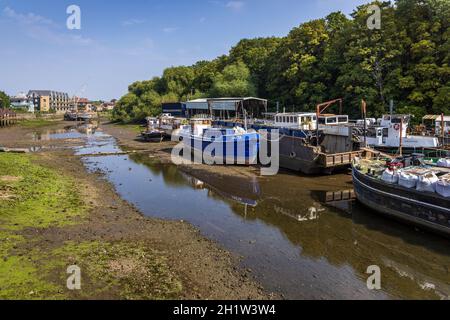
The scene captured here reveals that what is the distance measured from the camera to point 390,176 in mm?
18000

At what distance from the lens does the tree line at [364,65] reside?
40.6 metres

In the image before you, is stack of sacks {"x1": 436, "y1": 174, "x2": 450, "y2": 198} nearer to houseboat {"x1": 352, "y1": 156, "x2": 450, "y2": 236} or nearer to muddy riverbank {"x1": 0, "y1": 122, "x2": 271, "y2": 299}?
houseboat {"x1": 352, "y1": 156, "x2": 450, "y2": 236}

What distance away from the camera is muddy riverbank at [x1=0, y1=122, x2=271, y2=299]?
1091 cm

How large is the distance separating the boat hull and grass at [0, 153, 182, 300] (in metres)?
11.8

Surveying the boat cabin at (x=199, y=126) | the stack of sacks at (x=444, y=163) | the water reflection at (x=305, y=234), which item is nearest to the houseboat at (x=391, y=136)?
the water reflection at (x=305, y=234)

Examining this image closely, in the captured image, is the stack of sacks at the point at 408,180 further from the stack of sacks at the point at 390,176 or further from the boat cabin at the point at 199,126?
the boat cabin at the point at 199,126

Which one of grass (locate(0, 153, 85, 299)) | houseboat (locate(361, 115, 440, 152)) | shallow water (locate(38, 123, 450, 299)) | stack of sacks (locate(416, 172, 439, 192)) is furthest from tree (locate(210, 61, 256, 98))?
stack of sacks (locate(416, 172, 439, 192))

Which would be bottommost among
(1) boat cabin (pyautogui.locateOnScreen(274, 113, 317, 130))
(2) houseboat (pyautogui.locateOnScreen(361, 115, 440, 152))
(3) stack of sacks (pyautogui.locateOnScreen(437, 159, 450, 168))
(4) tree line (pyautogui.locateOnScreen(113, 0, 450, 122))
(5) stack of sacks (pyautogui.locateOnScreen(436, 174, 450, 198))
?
(5) stack of sacks (pyautogui.locateOnScreen(436, 174, 450, 198))

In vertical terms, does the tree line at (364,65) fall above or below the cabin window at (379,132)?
above

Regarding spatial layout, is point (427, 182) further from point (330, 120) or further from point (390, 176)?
point (330, 120)

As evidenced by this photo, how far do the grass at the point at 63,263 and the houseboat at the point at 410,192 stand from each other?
1177 cm

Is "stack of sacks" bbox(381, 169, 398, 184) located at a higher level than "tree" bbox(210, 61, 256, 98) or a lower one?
lower

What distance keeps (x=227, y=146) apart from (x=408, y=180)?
21556mm
